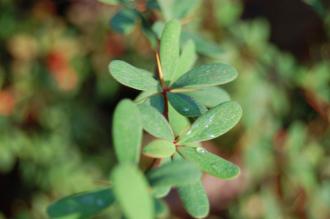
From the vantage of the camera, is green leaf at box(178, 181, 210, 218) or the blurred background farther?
the blurred background

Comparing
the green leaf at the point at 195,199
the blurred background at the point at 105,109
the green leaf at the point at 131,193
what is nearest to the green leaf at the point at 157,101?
the green leaf at the point at 195,199

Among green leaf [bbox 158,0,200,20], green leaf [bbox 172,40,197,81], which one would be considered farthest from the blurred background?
green leaf [bbox 172,40,197,81]

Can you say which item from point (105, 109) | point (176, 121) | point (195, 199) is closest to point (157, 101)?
point (176, 121)

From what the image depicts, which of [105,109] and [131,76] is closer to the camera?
[131,76]

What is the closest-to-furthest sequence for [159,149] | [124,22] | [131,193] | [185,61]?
[131,193] → [159,149] → [185,61] → [124,22]

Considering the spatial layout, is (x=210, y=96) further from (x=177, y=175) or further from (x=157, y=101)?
(x=177, y=175)

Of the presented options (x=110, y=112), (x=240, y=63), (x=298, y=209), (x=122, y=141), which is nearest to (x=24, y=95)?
(x=110, y=112)

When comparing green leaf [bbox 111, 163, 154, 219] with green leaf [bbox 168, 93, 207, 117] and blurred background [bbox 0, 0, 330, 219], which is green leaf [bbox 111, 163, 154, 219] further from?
blurred background [bbox 0, 0, 330, 219]
